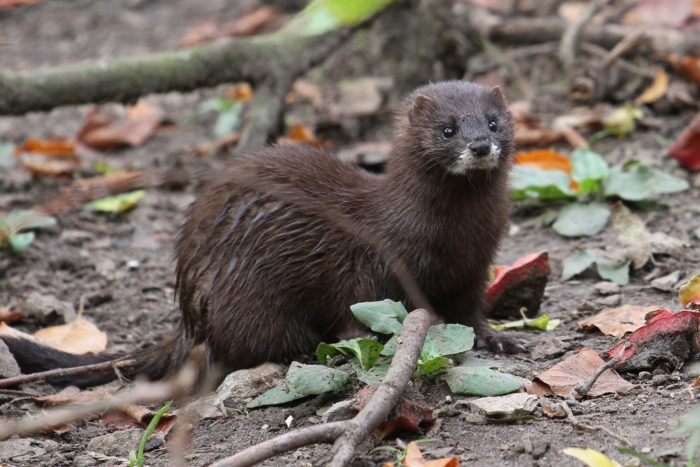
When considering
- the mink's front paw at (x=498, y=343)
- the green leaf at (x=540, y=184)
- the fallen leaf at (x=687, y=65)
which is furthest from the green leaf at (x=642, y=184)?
the mink's front paw at (x=498, y=343)

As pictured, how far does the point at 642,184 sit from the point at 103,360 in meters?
3.13

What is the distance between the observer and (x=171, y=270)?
6188 millimetres

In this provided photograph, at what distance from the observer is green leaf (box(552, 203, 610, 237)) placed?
5.76 meters

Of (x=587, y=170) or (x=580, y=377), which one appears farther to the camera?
(x=587, y=170)

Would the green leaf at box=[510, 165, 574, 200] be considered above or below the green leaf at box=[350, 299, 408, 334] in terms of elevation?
below

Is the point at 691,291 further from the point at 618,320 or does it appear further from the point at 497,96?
the point at 497,96

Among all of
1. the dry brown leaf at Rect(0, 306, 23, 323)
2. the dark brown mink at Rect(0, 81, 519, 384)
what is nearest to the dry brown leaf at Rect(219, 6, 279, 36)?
the dry brown leaf at Rect(0, 306, 23, 323)

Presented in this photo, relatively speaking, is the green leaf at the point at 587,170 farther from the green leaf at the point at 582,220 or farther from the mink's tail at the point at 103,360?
the mink's tail at the point at 103,360

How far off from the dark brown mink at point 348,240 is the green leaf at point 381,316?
20.3 inches

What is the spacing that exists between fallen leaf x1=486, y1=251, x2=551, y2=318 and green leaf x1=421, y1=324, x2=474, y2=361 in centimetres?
95

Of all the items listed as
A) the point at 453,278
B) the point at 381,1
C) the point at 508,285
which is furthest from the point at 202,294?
the point at 381,1

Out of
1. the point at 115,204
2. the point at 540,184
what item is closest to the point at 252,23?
the point at 115,204

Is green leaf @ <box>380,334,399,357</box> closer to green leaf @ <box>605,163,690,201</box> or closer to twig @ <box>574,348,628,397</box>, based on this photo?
twig @ <box>574,348,628,397</box>

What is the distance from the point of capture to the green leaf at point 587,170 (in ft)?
19.3
